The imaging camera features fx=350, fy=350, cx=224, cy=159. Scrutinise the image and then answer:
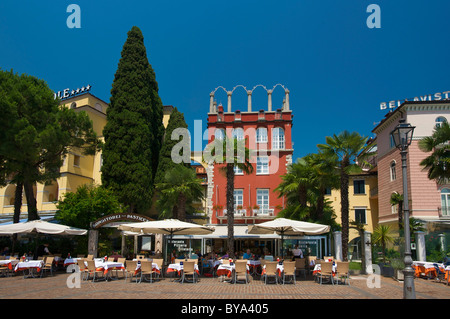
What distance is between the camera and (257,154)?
Result: 1293 inches

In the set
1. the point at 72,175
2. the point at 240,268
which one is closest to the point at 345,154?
the point at 240,268

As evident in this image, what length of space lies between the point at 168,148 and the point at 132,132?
3739 mm

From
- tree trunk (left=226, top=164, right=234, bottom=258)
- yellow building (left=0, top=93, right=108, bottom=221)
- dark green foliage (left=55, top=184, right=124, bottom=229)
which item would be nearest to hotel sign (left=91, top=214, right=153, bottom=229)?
dark green foliage (left=55, top=184, right=124, bottom=229)

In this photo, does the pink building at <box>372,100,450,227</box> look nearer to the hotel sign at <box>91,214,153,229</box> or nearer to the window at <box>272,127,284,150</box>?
the window at <box>272,127,284,150</box>

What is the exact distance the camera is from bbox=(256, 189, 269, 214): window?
103ft

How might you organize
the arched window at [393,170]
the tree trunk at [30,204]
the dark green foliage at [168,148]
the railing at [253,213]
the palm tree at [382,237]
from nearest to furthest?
the palm tree at [382,237] < the tree trunk at [30,204] < the railing at [253,213] < the dark green foliage at [168,148] < the arched window at [393,170]

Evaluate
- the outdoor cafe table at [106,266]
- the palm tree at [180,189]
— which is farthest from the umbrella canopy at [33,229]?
the palm tree at [180,189]

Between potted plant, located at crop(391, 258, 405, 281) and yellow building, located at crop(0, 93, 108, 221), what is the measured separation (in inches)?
1054

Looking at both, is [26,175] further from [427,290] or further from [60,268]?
[427,290]

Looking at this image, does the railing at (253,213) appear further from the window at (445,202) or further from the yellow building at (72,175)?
the yellow building at (72,175)

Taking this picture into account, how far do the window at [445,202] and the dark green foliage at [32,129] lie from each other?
27.5 metres

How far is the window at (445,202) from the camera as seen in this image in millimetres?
27938

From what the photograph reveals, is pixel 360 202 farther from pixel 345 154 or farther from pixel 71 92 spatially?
pixel 71 92
